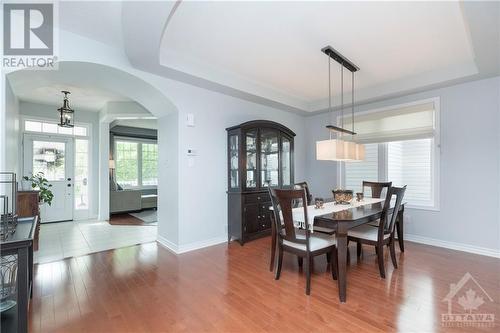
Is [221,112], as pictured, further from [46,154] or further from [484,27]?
[46,154]

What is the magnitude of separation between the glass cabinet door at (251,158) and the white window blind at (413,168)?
7.69ft

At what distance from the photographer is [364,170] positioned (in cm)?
455

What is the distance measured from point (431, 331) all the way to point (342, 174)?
10.8 feet

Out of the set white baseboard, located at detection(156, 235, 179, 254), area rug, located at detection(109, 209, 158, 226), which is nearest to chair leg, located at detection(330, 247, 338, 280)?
white baseboard, located at detection(156, 235, 179, 254)

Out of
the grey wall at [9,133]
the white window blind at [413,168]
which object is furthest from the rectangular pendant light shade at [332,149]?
the grey wall at [9,133]

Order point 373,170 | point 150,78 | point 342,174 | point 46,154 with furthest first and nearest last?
point 46,154 → point 342,174 → point 373,170 → point 150,78

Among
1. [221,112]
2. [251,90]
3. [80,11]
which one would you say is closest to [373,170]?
[251,90]

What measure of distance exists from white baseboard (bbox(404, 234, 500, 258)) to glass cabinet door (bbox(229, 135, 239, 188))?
9.68 ft

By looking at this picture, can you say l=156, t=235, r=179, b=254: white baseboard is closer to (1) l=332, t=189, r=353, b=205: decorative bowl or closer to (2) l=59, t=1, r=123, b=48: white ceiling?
(1) l=332, t=189, r=353, b=205: decorative bowl

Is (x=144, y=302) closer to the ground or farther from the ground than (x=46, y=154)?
closer to the ground

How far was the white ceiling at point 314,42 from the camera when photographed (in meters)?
2.21

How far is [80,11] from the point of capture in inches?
87.0

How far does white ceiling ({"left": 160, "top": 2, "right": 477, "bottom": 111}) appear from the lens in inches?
87.1

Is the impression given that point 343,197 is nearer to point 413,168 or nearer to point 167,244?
point 413,168
